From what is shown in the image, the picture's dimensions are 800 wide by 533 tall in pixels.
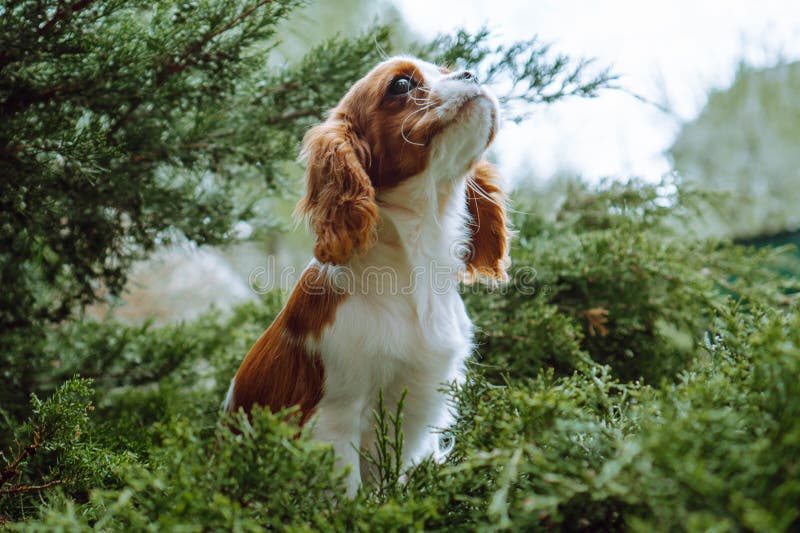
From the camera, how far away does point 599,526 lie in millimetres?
1056

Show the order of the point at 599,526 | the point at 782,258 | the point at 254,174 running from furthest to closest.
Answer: the point at 782,258
the point at 254,174
the point at 599,526

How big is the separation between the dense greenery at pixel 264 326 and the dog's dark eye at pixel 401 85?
59 centimetres

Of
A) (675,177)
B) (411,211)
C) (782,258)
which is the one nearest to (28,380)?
(411,211)

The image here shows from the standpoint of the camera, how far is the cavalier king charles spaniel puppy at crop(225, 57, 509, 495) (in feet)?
5.15

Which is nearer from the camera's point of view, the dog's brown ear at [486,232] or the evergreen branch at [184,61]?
the evergreen branch at [184,61]

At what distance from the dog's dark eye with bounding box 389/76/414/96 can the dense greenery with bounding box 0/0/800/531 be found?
0.59 m

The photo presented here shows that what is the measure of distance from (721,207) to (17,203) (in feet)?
10.1

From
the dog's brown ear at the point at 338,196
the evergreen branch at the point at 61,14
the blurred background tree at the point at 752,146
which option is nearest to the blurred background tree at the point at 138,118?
the evergreen branch at the point at 61,14

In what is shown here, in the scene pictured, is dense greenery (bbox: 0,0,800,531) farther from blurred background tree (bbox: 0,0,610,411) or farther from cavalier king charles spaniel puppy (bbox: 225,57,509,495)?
cavalier king charles spaniel puppy (bbox: 225,57,509,495)

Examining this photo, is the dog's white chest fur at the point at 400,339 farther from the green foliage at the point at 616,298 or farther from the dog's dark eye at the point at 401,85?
the green foliage at the point at 616,298

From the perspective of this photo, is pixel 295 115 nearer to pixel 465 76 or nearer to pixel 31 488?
pixel 465 76

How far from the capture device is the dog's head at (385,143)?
5.15ft

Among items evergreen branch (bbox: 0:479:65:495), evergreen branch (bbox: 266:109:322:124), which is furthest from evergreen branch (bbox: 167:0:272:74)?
evergreen branch (bbox: 0:479:65:495)

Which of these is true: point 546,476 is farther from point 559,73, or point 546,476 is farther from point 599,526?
point 559,73
